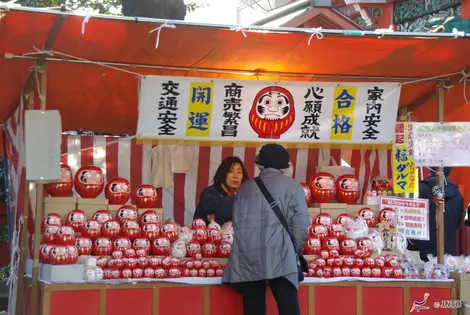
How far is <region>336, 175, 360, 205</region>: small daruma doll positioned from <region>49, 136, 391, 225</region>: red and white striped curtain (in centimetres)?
162

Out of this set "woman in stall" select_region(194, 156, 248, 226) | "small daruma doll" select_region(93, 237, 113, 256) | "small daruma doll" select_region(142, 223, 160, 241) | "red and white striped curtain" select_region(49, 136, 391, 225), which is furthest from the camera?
"red and white striped curtain" select_region(49, 136, 391, 225)

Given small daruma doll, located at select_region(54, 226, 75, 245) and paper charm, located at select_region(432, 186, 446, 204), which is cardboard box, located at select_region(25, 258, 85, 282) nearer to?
small daruma doll, located at select_region(54, 226, 75, 245)

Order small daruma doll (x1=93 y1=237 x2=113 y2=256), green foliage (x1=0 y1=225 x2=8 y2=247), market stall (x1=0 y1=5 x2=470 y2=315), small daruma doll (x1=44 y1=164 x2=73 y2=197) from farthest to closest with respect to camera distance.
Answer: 1. green foliage (x1=0 y1=225 x2=8 y2=247)
2. small daruma doll (x1=44 y1=164 x2=73 y2=197)
3. small daruma doll (x1=93 y1=237 x2=113 y2=256)
4. market stall (x1=0 y1=5 x2=470 y2=315)

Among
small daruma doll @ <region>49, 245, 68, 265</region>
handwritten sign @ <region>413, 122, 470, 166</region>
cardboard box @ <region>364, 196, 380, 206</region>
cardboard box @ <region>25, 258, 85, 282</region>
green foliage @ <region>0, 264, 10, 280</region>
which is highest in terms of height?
handwritten sign @ <region>413, 122, 470, 166</region>

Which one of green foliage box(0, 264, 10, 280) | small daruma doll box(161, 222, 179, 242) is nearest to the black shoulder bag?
small daruma doll box(161, 222, 179, 242)

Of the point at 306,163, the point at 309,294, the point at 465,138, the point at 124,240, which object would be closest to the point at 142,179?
the point at 306,163

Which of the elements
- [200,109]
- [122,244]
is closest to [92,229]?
[122,244]

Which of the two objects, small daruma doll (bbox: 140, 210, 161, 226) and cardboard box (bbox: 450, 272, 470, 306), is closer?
small daruma doll (bbox: 140, 210, 161, 226)

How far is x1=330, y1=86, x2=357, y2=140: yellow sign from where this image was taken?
741 cm

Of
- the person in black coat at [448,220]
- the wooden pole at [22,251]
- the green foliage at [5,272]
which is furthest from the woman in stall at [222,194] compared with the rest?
the green foliage at [5,272]

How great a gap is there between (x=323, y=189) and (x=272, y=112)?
0.97m

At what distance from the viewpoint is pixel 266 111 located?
7.30 meters

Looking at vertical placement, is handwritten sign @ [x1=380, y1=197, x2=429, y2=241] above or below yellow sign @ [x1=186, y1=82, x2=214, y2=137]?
below

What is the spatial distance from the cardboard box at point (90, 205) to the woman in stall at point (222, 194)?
129cm
